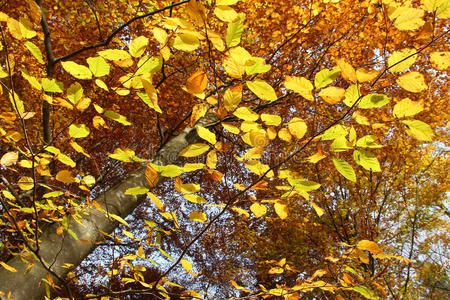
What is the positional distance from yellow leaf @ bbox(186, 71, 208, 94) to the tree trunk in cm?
78

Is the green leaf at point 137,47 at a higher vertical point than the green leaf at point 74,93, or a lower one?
higher

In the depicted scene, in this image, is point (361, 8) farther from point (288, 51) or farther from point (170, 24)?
point (170, 24)

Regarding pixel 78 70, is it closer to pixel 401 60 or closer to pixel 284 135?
pixel 284 135

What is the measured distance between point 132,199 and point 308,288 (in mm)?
1936

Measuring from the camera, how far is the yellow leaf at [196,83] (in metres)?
0.81

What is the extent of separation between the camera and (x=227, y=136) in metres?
4.46

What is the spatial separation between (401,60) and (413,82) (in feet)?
0.34

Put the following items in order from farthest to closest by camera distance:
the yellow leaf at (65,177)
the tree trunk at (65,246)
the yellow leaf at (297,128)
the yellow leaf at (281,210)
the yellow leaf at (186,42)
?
the tree trunk at (65,246) < the yellow leaf at (65,177) < the yellow leaf at (281,210) < the yellow leaf at (297,128) < the yellow leaf at (186,42)

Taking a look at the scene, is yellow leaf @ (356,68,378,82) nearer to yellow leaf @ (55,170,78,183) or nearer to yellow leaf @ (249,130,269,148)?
yellow leaf @ (249,130,269,148)

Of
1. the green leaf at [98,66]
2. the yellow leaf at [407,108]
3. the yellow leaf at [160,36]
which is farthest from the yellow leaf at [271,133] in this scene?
the green leaf at [98,66]

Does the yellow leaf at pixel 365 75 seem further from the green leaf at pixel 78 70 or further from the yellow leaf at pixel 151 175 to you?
the green leaf at pixel 78 70

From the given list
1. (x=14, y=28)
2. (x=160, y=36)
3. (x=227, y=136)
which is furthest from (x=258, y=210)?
(x=227, y=136)

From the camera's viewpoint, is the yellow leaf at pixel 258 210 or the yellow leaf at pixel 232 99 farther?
the yellow leaf at pixel 258 210

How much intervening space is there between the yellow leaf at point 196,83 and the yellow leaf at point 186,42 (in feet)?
0.31
